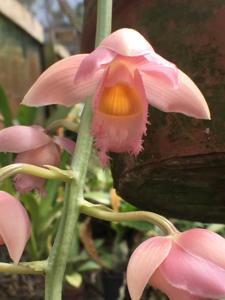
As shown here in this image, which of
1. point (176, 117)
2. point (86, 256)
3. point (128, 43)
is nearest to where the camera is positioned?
point (128, 43)

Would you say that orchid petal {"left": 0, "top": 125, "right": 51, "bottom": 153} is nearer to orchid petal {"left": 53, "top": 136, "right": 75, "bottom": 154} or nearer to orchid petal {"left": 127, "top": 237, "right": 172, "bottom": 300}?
orchid petal {"left": 53, "top": 136, "right": 75, "bottom": 154}

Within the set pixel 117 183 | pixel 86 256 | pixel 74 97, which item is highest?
pixel 74 97

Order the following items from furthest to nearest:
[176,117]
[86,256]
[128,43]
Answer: [86,256] → [176,117] → [128,43]

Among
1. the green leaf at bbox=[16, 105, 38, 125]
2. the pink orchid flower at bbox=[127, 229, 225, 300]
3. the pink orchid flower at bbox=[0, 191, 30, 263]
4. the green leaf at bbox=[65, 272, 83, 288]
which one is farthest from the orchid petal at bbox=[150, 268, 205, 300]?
the green leaf at bbox=[65, 272, 83, 288]

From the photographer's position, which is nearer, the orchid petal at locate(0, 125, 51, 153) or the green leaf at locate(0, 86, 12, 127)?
the orchid petal at locate(0, 125, 51, 153)

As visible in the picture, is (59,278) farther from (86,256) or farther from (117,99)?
(86,256)

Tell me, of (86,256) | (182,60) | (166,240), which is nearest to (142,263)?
(166,240)
